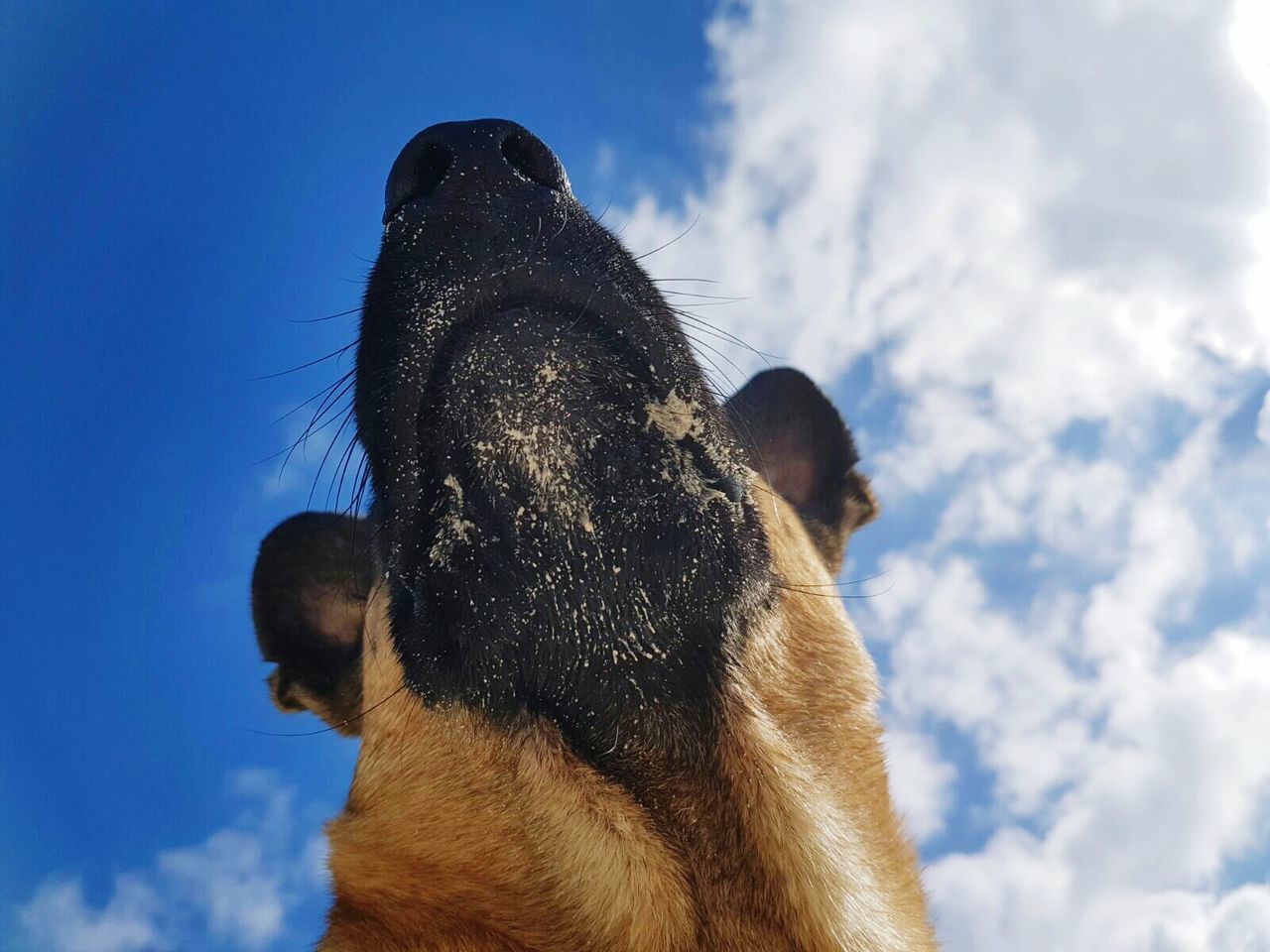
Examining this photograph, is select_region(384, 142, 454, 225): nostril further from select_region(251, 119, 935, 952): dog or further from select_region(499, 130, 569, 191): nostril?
select_region(499, 130, 569, 191): nostril

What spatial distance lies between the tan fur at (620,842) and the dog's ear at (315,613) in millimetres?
1104

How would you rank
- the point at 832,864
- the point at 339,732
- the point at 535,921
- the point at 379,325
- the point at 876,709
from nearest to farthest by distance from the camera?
the point at 379,325, the point at 535,921, the point at 832,864, the point at 876,709, the point at 339,732

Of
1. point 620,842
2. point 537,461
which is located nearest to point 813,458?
point 620,842

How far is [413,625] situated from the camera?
266cm

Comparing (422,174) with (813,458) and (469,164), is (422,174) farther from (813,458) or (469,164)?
(813,458)

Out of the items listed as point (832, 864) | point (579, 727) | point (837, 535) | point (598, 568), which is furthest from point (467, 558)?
point (837, 535)

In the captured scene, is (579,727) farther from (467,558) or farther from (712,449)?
(712,449)

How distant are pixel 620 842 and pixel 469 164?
2.08 metres

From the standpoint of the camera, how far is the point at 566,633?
2473 millimetres

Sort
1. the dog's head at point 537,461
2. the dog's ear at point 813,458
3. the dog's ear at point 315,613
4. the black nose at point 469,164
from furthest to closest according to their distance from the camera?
Result: the dog's ear at point 813,458 < the dog's ear at point 315,613 < the black nose at point 469,164 < the dog's head at point 537,461

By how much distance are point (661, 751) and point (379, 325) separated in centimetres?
153

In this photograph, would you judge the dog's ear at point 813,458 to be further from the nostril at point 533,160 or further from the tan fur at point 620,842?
the nostril at point 533,160

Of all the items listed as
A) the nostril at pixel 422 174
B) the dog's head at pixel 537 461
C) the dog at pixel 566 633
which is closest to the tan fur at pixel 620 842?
the dog at pixel 566 633

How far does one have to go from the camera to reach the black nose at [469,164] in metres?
2.49
